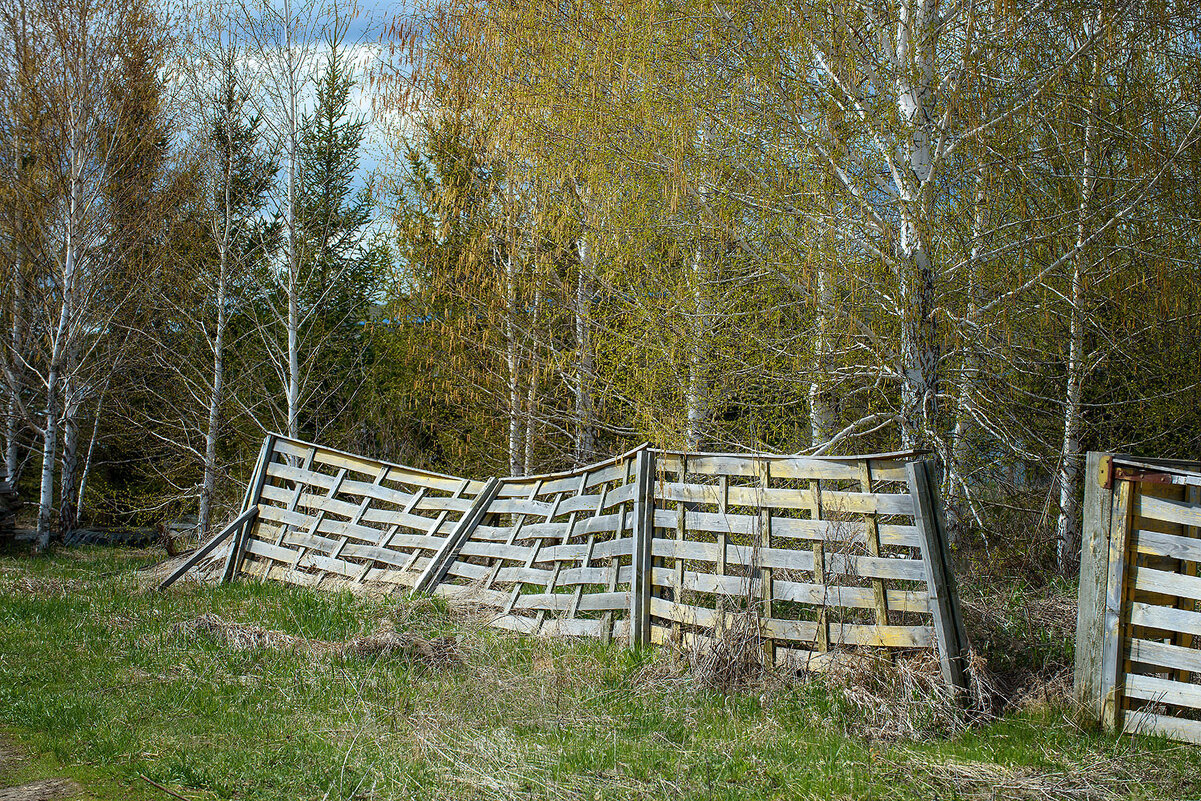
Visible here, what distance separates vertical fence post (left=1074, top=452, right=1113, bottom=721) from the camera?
4.62 m

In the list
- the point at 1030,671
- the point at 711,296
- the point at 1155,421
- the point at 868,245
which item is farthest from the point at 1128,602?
the point at 1155,421

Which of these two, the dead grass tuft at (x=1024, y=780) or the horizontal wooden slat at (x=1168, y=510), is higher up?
the horizontal wooden slat at (x=1168, y=510)

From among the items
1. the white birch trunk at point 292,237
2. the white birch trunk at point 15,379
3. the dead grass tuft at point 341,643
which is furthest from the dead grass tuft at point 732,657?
the white birch trunk at point 15,379

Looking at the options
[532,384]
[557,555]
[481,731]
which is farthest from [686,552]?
[532,384]

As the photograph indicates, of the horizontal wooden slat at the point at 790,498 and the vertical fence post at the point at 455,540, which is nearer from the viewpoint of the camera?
the horizontal wooden slat at the point at 790,498

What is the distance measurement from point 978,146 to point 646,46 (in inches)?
128

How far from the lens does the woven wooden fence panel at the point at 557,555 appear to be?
6293mm

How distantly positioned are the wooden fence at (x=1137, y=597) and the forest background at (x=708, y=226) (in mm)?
2158

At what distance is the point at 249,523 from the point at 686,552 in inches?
219

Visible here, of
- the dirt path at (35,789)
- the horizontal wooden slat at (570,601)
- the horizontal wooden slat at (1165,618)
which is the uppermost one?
the horizontal wooden slat at (1165,618)

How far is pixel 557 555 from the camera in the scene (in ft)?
22.6

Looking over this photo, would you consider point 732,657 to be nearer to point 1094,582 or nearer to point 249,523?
point 1094,582

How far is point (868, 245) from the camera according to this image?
284 inches

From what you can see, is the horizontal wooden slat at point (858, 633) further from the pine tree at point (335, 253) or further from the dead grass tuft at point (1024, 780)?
the pine tree at point (335, 253)
